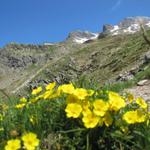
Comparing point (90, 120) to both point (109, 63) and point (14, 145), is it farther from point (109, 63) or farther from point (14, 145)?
point (109, 63)

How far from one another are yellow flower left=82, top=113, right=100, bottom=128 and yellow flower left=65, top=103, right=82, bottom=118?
88mm

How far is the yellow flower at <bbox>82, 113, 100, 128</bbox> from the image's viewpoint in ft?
11.0

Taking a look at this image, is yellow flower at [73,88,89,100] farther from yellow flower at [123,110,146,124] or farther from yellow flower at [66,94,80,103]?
yellow flower at [123,110,146,124]

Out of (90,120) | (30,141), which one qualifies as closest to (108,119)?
(90,120)

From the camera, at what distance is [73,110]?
3516 mm

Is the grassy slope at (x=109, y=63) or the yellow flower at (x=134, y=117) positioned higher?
the grassy slope at (x=109, y=63)

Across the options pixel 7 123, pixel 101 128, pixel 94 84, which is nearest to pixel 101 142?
pixel 101 128

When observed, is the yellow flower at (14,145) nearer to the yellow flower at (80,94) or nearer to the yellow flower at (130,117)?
the yellow flower at (80,94)

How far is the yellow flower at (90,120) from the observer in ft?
11.0

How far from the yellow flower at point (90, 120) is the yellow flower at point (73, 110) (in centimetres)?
9

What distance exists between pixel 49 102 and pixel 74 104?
2.25ft

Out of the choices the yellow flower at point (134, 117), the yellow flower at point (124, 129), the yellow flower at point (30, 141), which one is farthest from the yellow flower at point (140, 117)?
the yellow flower at point (30, 141)

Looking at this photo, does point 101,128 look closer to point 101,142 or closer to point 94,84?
point 101,142

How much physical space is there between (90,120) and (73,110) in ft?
0.60
